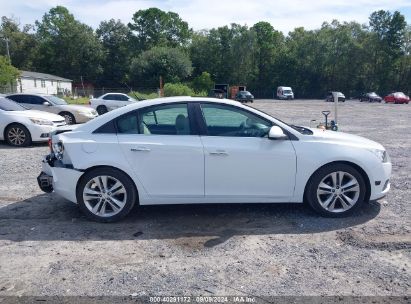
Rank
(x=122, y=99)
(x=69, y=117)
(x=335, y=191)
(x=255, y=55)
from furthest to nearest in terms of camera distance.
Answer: (x=255, y=55)
(x=122, y=99)
(x=69, y=117)
(x=335, y=191)

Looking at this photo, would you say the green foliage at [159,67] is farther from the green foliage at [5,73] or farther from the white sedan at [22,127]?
the white sedan at [22,127]

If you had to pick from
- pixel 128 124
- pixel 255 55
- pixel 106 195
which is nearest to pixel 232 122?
pixel 128 124

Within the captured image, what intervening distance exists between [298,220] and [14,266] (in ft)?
10.9

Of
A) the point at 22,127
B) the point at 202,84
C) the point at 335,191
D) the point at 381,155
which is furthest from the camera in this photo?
the point at 202,84

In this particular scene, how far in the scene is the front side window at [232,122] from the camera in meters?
4.90

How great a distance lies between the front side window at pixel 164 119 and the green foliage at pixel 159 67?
56.9 meters

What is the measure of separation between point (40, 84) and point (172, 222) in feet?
207

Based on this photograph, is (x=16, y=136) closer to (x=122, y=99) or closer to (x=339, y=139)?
(x=339, y=139)

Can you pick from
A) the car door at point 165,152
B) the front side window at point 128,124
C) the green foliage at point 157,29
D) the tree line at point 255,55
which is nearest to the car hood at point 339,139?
the car door at point 165,152

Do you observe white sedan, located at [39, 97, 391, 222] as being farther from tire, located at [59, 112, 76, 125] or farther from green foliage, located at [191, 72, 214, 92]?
green foliage, located at [191, 72, 214, 92]

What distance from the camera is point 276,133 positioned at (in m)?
4.74

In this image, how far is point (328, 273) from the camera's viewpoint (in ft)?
11.8

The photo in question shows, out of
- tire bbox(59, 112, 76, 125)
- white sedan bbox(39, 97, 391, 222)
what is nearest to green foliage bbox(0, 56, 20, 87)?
tire bbox(59, 112, 76, 125)

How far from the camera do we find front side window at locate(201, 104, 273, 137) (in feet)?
16.1
